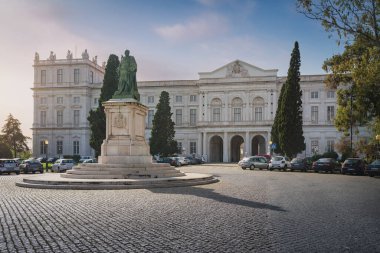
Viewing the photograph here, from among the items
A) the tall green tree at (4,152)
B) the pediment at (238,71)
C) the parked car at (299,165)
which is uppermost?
the pediment at (238,71)

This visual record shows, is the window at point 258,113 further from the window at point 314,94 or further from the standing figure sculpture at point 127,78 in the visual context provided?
the standing figure sculpture at point 127,78

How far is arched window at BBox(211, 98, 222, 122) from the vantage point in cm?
7188

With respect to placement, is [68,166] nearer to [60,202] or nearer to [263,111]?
[60,202]

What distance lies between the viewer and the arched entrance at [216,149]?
73312 millimetres

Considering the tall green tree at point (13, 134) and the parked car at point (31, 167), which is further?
the tall green tree at point (13, 134)

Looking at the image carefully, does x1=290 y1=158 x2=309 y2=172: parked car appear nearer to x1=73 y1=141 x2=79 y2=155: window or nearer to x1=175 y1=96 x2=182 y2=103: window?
x1=175 y1=96 x2=182 y2=103: window

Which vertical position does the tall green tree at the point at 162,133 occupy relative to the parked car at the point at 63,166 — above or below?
above

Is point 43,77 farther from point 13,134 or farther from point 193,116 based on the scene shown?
point 193,116

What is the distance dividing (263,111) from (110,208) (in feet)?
201

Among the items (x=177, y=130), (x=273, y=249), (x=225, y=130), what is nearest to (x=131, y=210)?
(x=273, y=249)

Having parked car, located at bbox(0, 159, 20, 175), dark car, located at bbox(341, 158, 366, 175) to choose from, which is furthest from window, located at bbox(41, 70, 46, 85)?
dark car, located at bbox(341, 158, 366, 175)

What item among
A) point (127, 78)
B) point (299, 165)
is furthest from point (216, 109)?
point (127, 78)

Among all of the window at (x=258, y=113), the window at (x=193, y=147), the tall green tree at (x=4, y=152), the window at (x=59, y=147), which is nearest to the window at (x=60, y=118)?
the window at (x=59, y=147)

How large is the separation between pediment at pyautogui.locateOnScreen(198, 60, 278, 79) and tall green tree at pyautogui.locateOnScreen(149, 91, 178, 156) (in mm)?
16092
